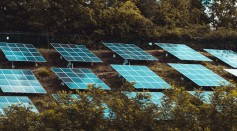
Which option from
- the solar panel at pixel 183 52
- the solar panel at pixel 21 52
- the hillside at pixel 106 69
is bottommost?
the hillside at pixel 106 69

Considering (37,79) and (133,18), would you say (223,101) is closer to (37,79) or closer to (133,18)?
(37,79)

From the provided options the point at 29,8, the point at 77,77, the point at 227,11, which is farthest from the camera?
the point at 227,11

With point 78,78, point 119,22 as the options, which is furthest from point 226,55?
point 78,78

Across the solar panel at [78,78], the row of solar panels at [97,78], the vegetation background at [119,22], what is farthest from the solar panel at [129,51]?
the solar panel at [78,78]

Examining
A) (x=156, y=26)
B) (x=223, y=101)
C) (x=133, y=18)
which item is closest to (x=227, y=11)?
(x=156, y=26)

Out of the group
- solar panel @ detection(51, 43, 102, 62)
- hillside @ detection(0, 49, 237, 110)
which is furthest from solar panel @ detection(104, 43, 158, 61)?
solar panel @ detection(51, 43, 102, 62)

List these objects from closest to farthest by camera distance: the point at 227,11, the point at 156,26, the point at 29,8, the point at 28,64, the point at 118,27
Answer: the point at 28,64 < the point at 29,8 < the point at 118,27 < the point at 156,26 < the point at 227,11

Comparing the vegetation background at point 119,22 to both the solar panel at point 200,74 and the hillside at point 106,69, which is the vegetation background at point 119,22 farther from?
the solar panel at point 200,74

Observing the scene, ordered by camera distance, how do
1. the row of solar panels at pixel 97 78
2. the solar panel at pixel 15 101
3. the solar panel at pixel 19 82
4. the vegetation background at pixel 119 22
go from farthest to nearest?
1. the vegetation background at pixel 119 22
2. the row of solar panels at pixel 97 78
3. the solar panel at pixel 19 82
4. the solar panel at pixel 15 101
